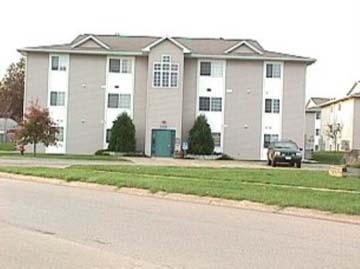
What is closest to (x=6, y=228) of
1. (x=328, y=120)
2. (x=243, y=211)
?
(x=243, y=211)

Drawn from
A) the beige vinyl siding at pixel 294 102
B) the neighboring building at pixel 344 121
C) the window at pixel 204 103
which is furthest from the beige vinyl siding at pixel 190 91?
the neighboring building at pixel 344 121

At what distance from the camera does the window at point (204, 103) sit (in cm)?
5840

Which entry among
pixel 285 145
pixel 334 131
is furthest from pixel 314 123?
pixel 285 145

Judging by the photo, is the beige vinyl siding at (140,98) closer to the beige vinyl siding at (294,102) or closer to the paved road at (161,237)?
the beige vinyl siding at (294,102)

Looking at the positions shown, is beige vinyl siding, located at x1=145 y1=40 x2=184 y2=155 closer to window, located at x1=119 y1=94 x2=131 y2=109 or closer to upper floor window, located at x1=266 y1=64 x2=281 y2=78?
window, located at x1=119 y1=94 x2=131 y2=109

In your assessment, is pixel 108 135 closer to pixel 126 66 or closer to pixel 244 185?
pixel 126 66

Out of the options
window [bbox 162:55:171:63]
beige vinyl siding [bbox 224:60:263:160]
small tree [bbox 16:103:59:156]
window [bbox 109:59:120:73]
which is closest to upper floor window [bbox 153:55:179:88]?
window [bbox 162:55:171:63]

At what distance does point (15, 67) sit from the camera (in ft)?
307

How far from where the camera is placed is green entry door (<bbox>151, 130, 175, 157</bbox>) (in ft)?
186

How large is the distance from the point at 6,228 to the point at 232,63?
4602 centimetres

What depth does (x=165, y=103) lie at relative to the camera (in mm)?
56656

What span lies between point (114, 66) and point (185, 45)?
6029 mm

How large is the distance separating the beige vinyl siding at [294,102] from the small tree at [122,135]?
40.0 feet

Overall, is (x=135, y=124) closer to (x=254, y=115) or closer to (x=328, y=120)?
(x=254, y=115)
